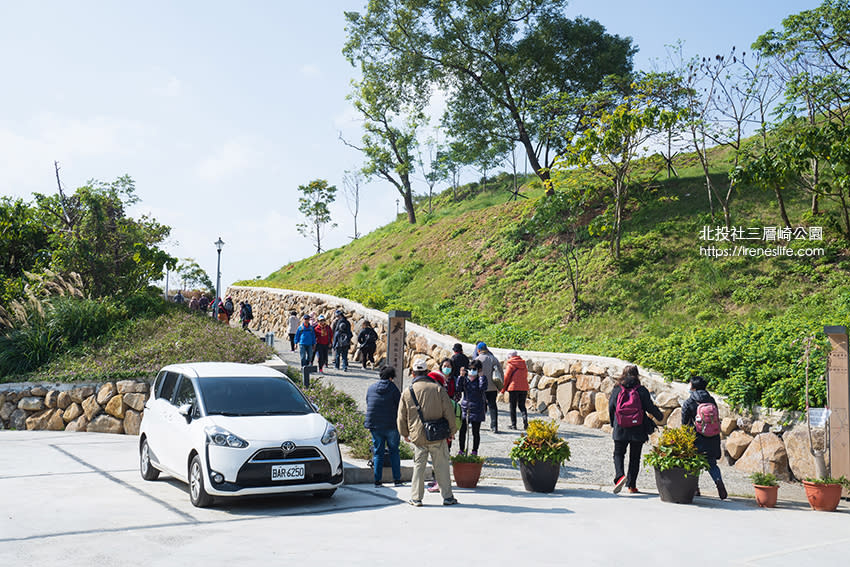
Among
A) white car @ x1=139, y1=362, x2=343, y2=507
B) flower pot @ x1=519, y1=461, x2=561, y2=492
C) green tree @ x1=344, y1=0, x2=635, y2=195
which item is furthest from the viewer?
green tree @ x1=344, y1=0, x2=635, y2=195

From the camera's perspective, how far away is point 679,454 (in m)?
8.87

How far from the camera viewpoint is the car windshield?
8.69 m

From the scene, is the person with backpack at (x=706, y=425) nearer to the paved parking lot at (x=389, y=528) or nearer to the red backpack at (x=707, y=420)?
the red backpack at (x=707, y=420)

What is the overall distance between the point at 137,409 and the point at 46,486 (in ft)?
18.1

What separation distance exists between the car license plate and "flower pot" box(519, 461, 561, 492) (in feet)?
10.4

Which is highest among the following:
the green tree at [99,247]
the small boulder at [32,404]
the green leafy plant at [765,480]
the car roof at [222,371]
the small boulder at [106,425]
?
the green tree at [99,247]

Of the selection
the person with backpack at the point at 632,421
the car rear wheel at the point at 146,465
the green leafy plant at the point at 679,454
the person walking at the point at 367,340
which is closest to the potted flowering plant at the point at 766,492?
the green leafy plant at the point at 679,454

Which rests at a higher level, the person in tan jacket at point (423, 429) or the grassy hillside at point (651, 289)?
the grassy hillside at point (651, 289)

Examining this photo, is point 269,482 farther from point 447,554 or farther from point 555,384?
point 555,384

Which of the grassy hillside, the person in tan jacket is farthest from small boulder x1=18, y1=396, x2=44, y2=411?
the grassy hillside

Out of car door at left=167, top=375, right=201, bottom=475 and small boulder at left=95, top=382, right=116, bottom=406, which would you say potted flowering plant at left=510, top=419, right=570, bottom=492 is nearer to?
car door at left=167, top=375, right=201, bottom=475

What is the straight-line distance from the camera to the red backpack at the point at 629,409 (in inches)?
371

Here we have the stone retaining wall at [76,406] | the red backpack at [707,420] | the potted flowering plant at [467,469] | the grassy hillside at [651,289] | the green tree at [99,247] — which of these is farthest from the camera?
the green tree at [99,247]

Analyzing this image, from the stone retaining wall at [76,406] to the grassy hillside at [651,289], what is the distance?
9.80 metres
